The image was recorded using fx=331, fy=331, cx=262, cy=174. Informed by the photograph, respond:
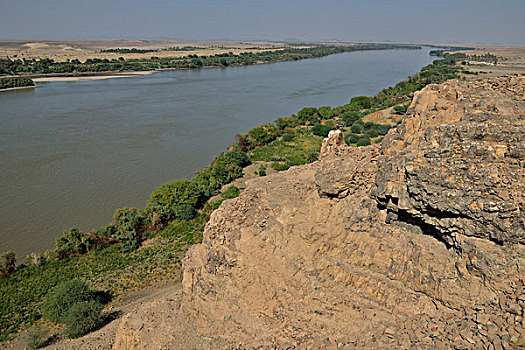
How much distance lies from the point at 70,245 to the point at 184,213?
7.13m

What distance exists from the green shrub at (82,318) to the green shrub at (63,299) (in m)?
0.62

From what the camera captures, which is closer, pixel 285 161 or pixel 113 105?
pixel 285 161

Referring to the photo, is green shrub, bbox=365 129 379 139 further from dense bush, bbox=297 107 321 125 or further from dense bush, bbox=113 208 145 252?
dense bush, bbox=113 208 145 252

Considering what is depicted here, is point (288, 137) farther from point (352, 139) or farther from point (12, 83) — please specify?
point (12, 83)

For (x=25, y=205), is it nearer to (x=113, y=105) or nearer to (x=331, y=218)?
(x=331, y=218)

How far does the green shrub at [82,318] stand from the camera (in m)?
13.4

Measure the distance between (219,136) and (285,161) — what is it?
12957 mm

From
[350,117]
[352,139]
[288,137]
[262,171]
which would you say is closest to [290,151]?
[288,137]

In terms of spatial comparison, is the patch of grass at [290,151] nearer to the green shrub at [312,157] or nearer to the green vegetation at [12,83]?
the green shrub at [312,157]

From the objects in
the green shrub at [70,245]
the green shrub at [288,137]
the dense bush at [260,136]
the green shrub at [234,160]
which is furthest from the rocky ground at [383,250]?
the green shrub at [288,137]

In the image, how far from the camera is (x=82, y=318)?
13680 mm

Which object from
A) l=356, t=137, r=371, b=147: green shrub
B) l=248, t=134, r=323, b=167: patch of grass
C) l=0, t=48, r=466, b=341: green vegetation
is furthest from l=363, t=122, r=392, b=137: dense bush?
l=0, t=48, r=466, b=341: green vegetation

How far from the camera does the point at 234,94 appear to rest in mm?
69312

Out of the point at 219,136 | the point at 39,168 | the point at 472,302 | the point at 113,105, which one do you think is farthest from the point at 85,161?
the point at 472,302
